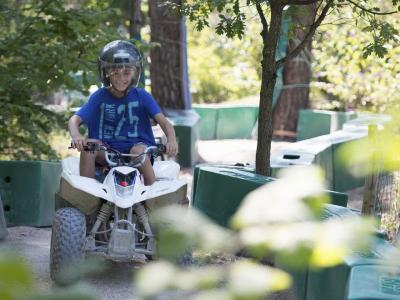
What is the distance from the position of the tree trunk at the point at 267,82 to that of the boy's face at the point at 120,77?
140 cm

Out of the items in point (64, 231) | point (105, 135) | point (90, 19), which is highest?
point (90, 19)

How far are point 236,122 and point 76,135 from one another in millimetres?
15334

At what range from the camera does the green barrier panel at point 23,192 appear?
31.4ft

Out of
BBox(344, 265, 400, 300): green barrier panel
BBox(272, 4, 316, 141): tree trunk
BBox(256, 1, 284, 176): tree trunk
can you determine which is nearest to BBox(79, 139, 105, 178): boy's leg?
BBox(256, 1, 284, 176): tree trunk

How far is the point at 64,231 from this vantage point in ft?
21.0

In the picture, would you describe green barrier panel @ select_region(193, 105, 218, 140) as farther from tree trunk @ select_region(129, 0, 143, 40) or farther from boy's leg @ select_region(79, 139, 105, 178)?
boy's leg @ select_region(79, 139, 105, 178)

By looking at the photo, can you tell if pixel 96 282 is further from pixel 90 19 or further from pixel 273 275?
pixel 273 275

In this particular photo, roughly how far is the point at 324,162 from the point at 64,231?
5929 mm

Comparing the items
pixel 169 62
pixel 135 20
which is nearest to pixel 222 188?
pixel 135 20

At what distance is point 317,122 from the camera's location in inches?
774

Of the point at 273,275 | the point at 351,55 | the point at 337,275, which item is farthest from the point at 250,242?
the point at 351,55

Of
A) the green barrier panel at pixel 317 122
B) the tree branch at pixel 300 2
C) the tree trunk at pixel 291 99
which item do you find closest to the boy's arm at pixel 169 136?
the tree branch at pixel 300 2

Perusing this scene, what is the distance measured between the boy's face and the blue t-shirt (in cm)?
11

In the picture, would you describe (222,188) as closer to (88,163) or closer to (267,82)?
(267,82)
